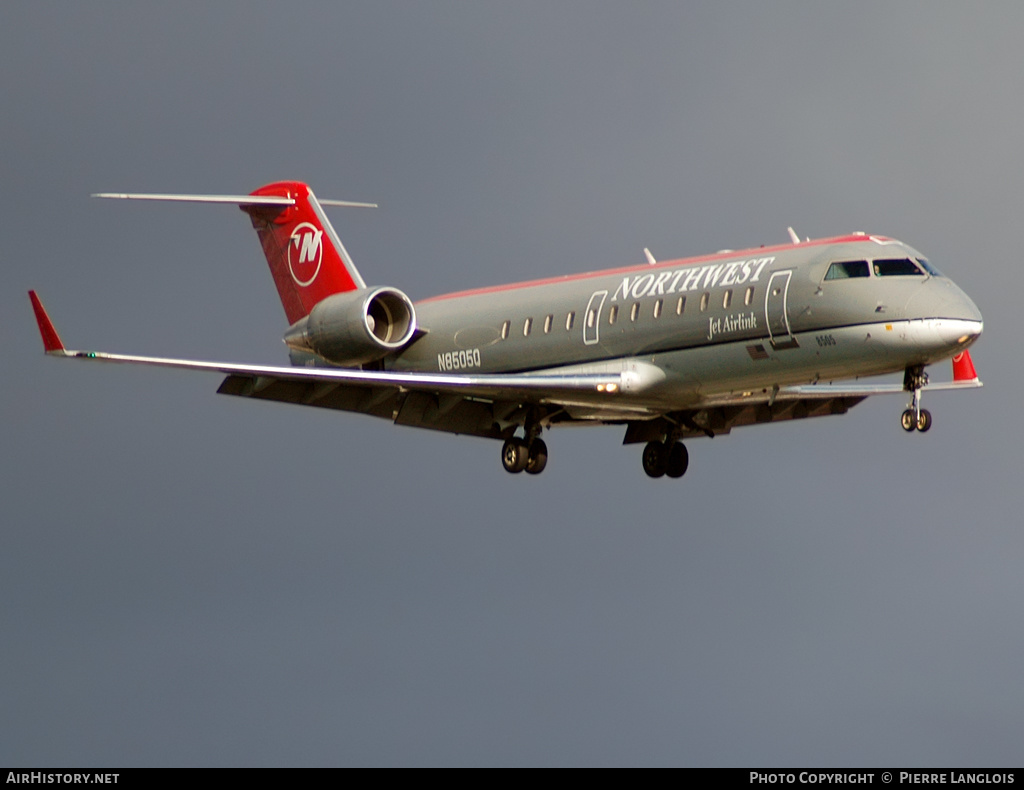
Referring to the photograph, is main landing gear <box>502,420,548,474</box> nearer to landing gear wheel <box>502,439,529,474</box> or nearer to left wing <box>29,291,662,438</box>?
landing gear wheel <box>502,439,529,474</box>

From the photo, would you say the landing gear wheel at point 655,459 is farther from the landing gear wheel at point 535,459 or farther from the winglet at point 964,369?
the winglet at point 964,369

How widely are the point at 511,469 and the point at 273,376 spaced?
5253mm

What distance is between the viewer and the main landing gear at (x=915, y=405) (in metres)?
32.1

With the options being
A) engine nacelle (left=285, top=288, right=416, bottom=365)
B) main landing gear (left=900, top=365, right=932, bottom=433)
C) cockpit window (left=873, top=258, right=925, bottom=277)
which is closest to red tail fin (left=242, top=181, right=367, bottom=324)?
engine nacelle (left=285, top=288, right=416, bottom=365)

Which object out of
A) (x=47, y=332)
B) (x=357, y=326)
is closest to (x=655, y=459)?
(x=357, y=326)

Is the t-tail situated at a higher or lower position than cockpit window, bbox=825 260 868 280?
higher

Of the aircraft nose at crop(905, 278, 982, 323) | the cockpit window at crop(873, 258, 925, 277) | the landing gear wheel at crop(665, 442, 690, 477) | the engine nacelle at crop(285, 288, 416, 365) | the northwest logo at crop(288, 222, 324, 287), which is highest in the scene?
the northwest logo at crop(288, 222, 324, 287)

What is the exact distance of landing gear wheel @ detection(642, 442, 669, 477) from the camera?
39.2m

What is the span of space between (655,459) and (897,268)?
26.4 ft

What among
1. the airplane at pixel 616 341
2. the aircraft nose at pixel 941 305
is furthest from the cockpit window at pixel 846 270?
the aircraft nose at pixel 941 305

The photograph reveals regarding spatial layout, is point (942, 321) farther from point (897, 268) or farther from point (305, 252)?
point (305, 252)

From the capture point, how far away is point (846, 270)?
33062 mm

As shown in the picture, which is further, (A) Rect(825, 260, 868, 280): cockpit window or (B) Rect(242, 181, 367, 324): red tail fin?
(B) Rect(242, 181, 367, 324): red tail fin

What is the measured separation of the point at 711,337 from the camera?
34031mm
